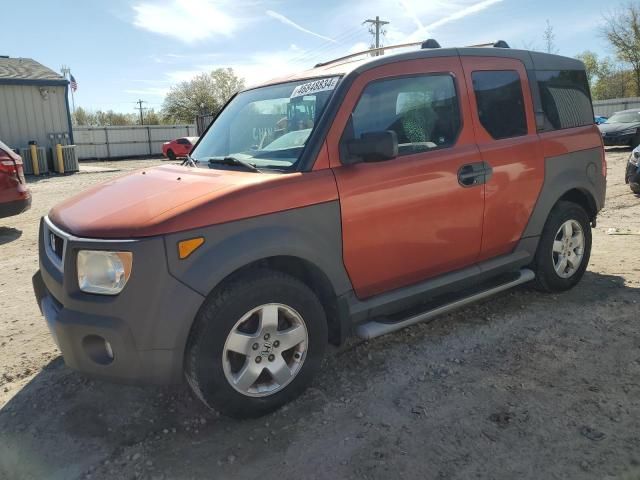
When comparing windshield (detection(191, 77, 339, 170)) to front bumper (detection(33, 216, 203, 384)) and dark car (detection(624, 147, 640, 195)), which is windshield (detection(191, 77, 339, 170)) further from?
dark car (detection(624, 147, 640, 195))

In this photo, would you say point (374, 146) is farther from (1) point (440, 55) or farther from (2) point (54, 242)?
(2) point (54, 242)

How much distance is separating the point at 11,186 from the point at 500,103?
6.61 m

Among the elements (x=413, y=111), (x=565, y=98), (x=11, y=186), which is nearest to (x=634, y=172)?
(x=565, y=98)

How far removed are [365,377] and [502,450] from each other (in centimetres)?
99

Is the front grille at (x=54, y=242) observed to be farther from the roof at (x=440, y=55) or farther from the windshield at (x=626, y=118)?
the windshield at (x=626, y=118)

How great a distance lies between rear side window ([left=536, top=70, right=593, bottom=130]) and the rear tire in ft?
2.36

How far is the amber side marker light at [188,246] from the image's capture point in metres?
2.49

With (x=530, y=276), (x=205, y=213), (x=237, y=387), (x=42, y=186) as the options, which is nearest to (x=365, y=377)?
(x=237, y=387)

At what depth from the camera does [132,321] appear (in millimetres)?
2449

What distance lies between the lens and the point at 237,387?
272 cm

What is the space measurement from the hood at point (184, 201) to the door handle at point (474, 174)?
42.2 inches

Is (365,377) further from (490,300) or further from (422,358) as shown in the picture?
(490,300)

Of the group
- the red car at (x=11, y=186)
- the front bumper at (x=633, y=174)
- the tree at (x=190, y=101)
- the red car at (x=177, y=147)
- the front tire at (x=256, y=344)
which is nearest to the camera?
the front tire at (x=256, y=344)

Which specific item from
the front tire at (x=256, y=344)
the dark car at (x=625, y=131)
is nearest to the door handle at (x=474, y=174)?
the front tire at (x=256, y=344)
